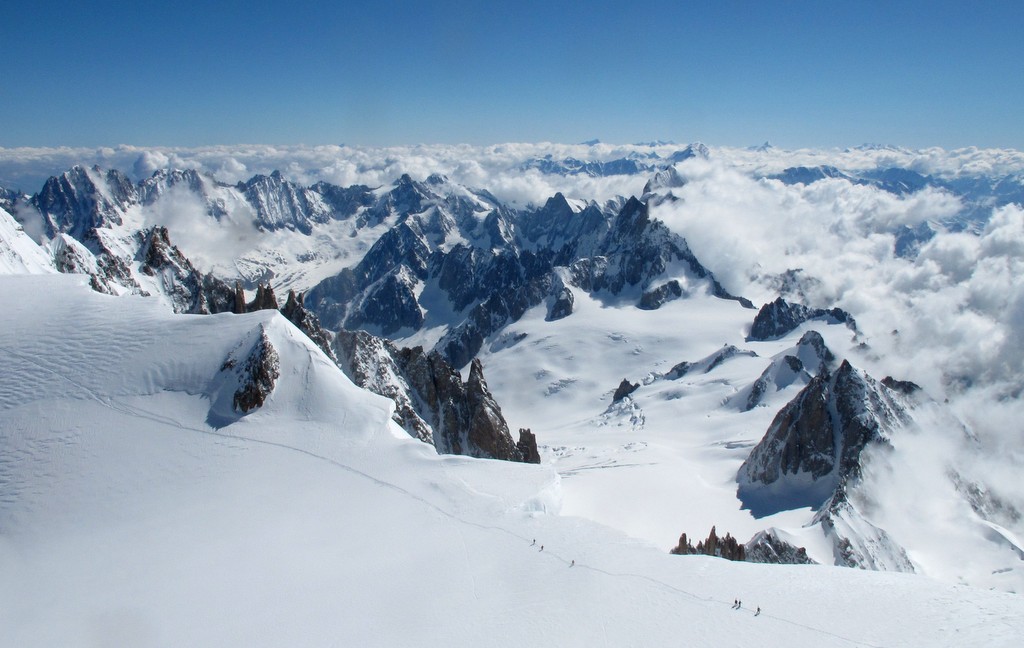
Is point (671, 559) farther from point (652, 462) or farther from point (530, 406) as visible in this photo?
point (530, 406)

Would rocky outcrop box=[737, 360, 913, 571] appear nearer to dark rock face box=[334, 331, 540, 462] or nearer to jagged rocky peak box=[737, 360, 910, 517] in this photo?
jagged rocky peak box=[737, 360, 910, 517]

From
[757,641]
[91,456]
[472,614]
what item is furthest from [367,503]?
[757,641]

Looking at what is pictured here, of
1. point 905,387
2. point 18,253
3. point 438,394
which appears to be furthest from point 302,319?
point 905,387

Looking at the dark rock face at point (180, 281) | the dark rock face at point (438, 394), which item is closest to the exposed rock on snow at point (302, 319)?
the dark rock face at point (438, 394)

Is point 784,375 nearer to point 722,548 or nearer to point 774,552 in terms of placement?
point 774,552

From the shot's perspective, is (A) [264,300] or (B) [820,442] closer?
(A) [264,300]

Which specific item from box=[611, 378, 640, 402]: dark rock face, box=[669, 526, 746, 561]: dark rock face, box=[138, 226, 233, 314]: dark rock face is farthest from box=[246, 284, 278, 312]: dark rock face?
box=[611, 378, 640, 402]: dark rock face
